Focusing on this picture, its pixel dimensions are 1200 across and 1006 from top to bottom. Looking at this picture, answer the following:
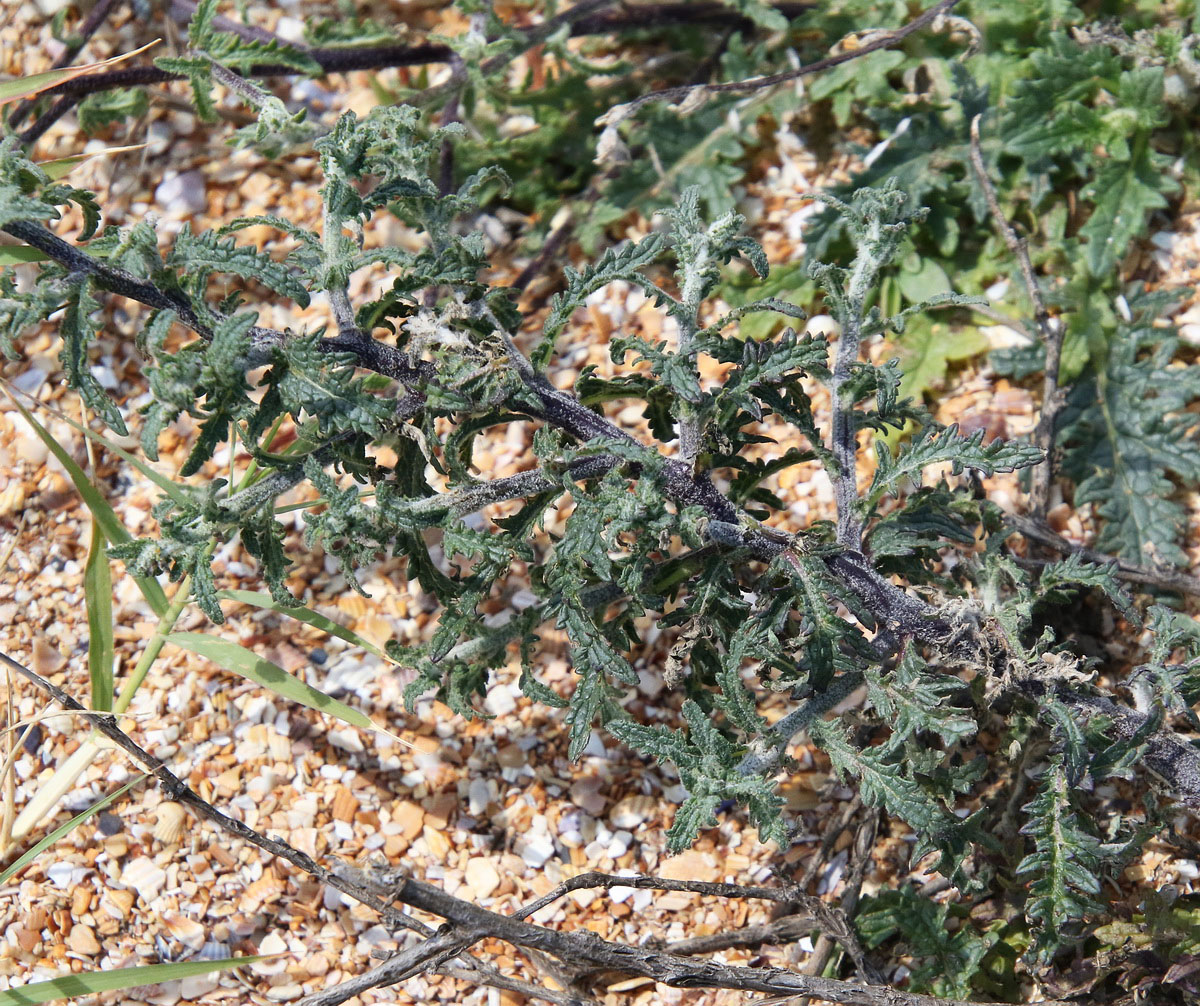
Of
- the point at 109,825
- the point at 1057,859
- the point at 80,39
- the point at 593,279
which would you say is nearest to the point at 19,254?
the point at 593,279

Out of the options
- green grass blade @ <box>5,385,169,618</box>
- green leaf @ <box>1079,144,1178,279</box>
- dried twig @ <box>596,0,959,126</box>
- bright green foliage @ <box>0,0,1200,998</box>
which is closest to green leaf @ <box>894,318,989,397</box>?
bright green foliage @ <box>0,0,1200,998</box>

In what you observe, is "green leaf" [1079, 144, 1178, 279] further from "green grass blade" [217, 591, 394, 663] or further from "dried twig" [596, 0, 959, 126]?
"green grass blade" [217, 591, 394, 663]

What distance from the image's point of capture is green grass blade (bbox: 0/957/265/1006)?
2439 mm

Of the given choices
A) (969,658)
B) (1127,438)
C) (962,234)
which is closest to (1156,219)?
(962,234)

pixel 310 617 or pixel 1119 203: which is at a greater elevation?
pixel 1119 203

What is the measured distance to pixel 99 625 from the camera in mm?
2754

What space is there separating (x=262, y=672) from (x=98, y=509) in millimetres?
549

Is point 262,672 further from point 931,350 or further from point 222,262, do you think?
point 931,350

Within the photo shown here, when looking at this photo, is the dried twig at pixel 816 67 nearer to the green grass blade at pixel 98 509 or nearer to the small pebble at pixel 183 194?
the small pebble at pixel 183 194

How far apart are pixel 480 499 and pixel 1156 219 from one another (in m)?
2.52

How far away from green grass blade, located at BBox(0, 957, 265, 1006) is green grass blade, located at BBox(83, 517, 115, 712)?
60 cm

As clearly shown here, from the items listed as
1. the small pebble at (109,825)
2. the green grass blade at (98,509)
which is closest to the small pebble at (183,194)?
the green grass blade at (98,509)

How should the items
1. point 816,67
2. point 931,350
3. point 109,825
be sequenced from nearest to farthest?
1. point 109,825
2. point 816,67
3. point 931,350

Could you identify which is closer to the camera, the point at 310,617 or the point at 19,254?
the point at 19,254
